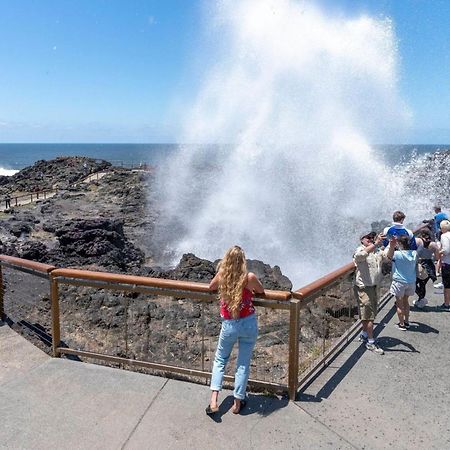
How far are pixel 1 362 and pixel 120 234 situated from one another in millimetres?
12927

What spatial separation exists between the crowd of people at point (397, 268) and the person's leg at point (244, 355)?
2.12 metres

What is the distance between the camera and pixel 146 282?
5211 millimetres

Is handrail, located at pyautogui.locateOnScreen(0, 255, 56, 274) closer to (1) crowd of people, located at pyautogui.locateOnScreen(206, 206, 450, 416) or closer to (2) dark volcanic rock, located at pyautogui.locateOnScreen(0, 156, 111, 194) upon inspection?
(1) crowd of people, located at pyautogui.locateOnScreen(206, 206, 450, 416)

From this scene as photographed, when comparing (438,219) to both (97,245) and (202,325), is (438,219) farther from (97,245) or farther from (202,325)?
(97,245)

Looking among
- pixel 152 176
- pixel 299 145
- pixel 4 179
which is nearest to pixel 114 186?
pixel 152 176

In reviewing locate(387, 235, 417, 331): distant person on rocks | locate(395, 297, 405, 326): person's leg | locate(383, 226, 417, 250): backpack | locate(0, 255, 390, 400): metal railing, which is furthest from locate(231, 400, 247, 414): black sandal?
locate(383, 226, 417, 250): backpack

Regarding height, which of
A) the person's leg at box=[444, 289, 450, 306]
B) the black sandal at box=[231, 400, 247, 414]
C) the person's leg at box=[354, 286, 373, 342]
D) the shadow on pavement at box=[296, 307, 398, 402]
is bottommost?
the shadow on pavement at box=[296, 307, 398, 402]

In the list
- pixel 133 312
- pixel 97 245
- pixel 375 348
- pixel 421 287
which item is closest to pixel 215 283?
pixel 375 348

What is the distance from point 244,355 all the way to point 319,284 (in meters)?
1.21

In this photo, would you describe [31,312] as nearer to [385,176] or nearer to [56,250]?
[56,250]

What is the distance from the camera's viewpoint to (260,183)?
31250 mm

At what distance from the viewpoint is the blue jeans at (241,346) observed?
4.51 meters

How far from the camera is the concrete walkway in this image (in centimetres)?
408

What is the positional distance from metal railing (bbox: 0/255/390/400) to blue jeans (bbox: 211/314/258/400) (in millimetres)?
306
